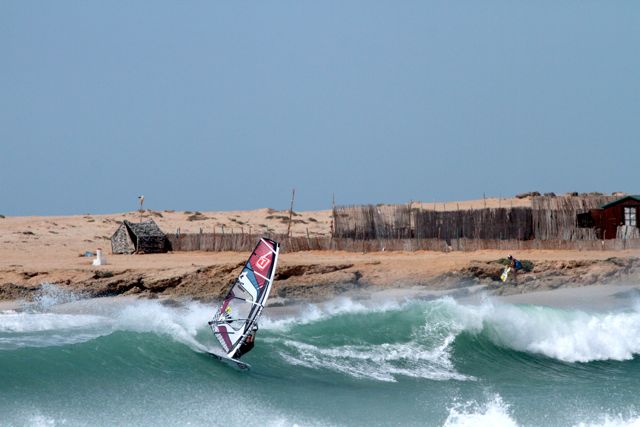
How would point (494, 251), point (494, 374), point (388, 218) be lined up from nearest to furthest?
point (494, 374), point (494, 251), point (388, 218)

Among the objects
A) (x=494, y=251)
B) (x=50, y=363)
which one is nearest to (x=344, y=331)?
(x=50, y=363)

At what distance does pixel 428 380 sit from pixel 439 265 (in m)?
6.26

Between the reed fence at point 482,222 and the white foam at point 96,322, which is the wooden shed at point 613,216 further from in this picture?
the white foam at point 96,322

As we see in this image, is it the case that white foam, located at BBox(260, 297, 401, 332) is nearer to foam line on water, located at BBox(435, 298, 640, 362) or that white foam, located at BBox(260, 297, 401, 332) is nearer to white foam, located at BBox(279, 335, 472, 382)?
white foam, located at BBox(279, 335, 472, 382)

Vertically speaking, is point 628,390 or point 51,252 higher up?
point 51,252

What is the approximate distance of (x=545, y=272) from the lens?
19578 millimetres

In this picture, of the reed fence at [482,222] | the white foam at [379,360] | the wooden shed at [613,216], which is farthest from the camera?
the wooden shed at [613,216]

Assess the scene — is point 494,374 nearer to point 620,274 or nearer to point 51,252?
point 620,274

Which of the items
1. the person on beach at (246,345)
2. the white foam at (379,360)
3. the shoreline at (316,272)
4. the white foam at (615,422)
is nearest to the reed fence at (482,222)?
the shoreline at (316,272)

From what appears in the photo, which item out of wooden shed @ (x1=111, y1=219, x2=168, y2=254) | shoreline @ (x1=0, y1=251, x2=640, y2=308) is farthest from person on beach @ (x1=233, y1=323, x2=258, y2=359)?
wooden shed @ (x1=111, y1=219, x2=168, y2=254)

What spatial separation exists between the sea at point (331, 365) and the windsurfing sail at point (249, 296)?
46 centimetres

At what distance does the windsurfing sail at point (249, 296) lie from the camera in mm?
12078

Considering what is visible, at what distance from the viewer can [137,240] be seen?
2419 centimetres

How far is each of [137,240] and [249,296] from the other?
1228 cm
